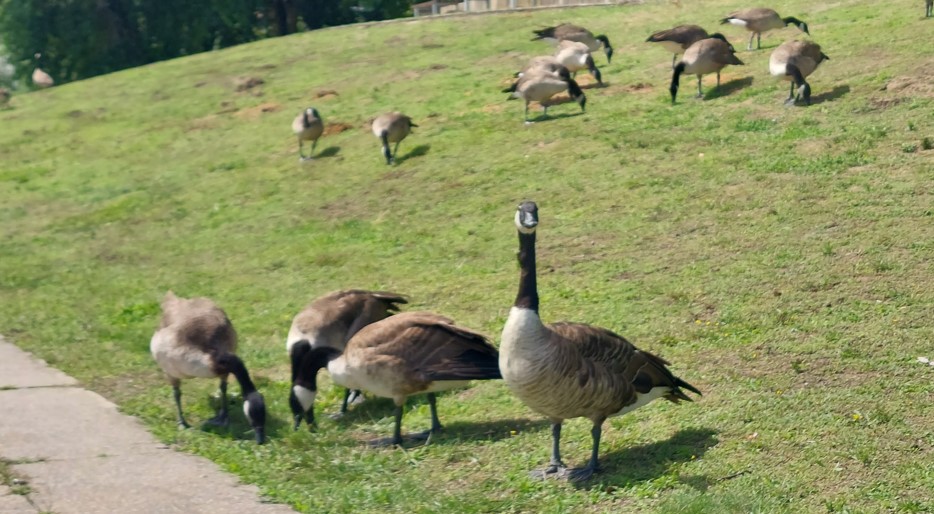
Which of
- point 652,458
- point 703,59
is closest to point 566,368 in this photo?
point 652,458

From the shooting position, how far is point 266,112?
25391mm

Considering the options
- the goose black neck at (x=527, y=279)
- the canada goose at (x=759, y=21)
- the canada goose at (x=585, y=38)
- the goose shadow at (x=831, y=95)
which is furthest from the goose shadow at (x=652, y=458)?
the canada goose at (x=585, y=38)

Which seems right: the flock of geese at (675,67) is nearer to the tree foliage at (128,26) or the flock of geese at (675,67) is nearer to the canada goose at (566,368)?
the canada goose at (566,368)

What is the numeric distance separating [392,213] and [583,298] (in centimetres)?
566

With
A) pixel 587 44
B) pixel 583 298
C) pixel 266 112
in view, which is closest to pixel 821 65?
pixel 587 44

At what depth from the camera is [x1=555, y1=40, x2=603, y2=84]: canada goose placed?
21.7 m

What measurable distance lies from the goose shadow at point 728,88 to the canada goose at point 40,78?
33283 millimetres

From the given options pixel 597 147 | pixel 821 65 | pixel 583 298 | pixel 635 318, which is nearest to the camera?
pixel 635 318

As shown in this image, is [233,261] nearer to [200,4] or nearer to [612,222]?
[612,222]

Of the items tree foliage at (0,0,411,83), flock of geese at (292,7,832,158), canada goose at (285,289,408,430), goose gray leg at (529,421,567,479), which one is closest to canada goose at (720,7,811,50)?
flock of geese at (292,7,832,158)

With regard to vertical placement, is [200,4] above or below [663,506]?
above

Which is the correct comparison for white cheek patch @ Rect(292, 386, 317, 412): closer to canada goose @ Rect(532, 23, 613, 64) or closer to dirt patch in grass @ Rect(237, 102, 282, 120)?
canada goose @ Rect(532, 23, 613, 64)

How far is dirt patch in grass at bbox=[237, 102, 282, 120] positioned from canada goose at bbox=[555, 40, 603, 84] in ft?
23.3

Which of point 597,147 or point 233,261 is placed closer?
point 233,261
